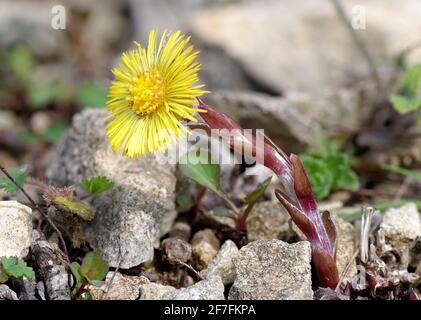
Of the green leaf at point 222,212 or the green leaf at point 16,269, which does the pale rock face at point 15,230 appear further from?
the green leaf at point 222,212

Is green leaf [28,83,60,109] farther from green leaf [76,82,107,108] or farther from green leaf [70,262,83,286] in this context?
green leaf [70,262,83,286]

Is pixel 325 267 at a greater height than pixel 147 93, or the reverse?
pixel 147 93

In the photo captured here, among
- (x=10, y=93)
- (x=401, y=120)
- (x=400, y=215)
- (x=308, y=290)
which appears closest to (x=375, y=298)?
(x=308, y=290)

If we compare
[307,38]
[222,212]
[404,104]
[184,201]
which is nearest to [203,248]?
[222,212]

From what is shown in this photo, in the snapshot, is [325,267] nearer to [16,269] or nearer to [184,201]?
[184,201]

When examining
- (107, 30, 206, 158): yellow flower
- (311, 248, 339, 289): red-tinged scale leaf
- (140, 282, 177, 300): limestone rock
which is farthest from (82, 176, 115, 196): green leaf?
(311, 248, 339, 289): red-tinged scale leaf

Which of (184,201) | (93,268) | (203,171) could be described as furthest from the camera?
(184,201)
